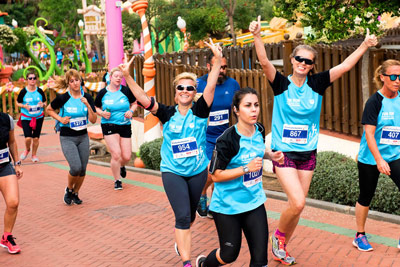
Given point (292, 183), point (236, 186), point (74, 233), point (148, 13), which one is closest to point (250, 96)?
point (236, 186)

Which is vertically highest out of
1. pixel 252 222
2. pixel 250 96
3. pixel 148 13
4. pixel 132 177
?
pixel 148 13

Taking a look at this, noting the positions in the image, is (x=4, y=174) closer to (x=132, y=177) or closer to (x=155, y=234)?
(x=155, y=234)

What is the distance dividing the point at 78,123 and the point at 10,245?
2.66 m

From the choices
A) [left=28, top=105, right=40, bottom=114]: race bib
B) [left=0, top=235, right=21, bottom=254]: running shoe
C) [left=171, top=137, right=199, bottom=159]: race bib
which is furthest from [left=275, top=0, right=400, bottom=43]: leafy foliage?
[left=28, top=105, right=40, bottom=114]: race bib

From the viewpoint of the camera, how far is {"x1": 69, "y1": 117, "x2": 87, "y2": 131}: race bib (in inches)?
356

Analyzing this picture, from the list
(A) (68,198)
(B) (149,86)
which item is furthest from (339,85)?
(A) (68,198)

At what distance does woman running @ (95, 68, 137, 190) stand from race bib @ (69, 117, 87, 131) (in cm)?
48

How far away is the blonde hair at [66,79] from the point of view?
8984 millimetres

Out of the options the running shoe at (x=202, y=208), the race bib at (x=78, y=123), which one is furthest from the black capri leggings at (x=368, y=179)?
the race bib at (x=78, y=123)

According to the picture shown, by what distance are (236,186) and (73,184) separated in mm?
5221

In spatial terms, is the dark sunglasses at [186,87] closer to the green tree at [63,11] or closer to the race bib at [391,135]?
the race bib at [391,135]

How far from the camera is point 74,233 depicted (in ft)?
25.1

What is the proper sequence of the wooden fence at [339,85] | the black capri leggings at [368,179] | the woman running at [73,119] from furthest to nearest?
the wooden fence at [339,85] < the woman running at [73,119] < the black capri leggings at [368,179]

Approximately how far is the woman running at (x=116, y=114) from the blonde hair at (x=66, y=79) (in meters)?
0.74
